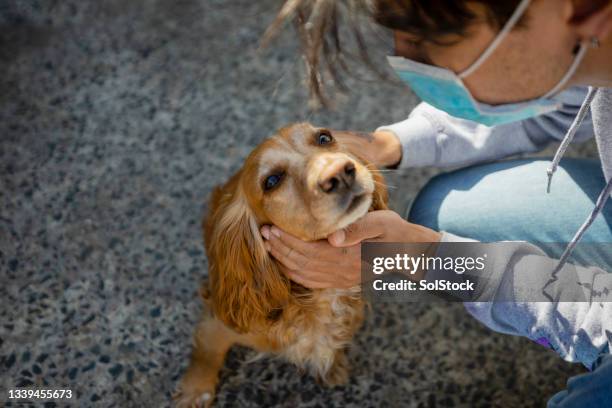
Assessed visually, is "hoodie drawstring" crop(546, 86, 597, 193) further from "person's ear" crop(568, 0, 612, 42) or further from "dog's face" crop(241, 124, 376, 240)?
"dog's face" crop(241, 124, 376, 240)

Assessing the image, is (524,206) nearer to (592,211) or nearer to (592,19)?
(592,211)

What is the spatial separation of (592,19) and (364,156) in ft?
2.97

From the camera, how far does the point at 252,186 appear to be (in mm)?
1770

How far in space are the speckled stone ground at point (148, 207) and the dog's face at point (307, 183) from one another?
0.61 feet

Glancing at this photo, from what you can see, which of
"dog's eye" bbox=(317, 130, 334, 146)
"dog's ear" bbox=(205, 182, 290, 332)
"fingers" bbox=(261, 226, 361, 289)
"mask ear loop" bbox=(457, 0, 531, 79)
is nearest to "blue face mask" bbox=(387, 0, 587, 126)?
"mask ear loop" bbox=(457, 0, 531, 79)

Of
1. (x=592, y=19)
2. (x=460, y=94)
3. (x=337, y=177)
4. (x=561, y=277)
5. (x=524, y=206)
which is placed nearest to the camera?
(x=592, y=19)

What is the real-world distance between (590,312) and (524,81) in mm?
679

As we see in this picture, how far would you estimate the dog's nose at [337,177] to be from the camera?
1554mm

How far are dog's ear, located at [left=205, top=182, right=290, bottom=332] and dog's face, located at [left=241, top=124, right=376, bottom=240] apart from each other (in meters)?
0.07

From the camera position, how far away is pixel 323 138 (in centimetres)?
184

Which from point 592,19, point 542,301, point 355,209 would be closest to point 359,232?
point 355,209

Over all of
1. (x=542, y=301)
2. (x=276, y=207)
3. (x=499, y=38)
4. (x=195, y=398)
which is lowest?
(x=195, y=398)

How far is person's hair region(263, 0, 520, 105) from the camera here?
1157 millimetres

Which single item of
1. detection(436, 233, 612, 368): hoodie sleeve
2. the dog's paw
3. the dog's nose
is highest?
the dog's nose
